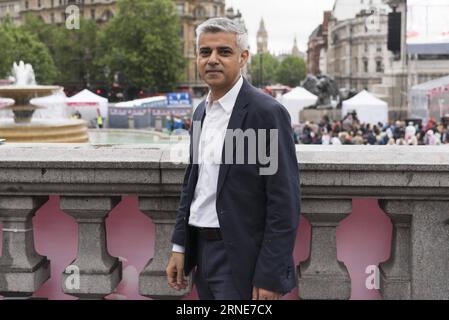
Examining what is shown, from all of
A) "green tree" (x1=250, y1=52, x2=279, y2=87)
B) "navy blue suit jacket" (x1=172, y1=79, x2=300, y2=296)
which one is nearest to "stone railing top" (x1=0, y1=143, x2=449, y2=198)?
"navy blue suit jacket" (x1=172, y1=79, x2=300, y2=296)

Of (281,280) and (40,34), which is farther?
(40,34)

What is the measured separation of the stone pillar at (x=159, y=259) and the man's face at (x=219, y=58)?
0.87m

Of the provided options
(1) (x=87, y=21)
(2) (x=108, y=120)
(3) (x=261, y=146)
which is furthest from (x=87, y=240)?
(1) (x=87, y=21)

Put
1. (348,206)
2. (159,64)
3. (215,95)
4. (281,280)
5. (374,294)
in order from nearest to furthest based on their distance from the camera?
1. (281,280)
2. (215,95)
3. (348,206)
4. (374,294)
5. (159,64)

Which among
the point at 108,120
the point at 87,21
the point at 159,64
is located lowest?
the point at 108,120

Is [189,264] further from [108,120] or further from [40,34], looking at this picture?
[40,34]

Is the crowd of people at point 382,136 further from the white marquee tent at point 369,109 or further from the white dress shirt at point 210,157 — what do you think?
the white dress shirt at point 210,157

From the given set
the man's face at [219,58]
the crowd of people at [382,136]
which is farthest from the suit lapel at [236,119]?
the crowd of people at [382,136]

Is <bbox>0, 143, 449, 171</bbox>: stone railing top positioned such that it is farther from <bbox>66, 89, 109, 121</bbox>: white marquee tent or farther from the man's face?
<bbox>66, 89, 109, 121</bbox>: white marquee tent

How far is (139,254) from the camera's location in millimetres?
3389

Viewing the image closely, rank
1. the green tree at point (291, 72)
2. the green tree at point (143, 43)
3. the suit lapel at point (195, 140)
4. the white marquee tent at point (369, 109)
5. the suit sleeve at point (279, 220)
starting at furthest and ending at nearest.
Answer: the green tree at point (291, 72) → the green tree at point (143, 43) → the white marquee tent at point (369, 109) → the suit lapel at point (195, 140) → the suit sleeve at point (279, 220)

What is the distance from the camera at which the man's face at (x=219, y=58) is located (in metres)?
2.53

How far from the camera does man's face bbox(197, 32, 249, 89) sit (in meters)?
2.53

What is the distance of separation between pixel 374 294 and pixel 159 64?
217 ft
